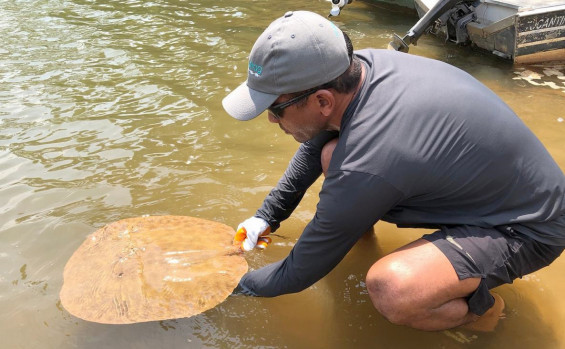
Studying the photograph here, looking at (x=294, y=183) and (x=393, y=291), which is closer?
(x=393, y=291)

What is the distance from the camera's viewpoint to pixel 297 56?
1.66 metres

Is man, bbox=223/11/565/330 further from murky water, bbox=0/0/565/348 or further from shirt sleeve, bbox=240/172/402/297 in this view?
murky water, bbox=0/0/565/348

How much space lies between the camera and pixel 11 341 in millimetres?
2264

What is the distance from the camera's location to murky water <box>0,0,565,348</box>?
226 cm

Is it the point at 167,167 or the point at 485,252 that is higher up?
the point at 485,252

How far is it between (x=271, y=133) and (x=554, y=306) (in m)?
2.44

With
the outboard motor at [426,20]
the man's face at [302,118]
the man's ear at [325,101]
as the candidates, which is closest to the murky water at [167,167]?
the outboard motor at [426,20]

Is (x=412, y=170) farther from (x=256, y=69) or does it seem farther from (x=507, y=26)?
(x=507, y=26)

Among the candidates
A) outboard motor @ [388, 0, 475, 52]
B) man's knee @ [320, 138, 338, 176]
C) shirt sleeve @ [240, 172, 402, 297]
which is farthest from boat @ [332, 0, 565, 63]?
shirt sleeve @ [240, 172, 402, 297]

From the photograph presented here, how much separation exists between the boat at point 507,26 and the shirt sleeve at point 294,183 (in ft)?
10.9

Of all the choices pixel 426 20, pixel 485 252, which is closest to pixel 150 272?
pixel 485 252

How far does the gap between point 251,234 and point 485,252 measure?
1.14m

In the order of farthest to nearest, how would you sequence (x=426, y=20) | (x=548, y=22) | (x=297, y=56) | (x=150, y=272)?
(x=426, y=20)
(x=548, y=22)
(x=150, y=272)
(x=297, y=56)

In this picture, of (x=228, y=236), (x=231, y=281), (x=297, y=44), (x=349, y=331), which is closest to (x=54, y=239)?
(x=228, y=236)
